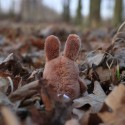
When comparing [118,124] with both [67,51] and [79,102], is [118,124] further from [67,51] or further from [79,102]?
[67,51]

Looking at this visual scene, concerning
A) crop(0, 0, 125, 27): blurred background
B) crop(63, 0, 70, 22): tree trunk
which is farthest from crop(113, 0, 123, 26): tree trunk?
crop(63, 0, 70, 22): tree trunk

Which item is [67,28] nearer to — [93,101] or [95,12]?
[95,12]

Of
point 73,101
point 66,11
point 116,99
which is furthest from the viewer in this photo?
point 66,11

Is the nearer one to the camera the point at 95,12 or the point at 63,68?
the point at 63,68

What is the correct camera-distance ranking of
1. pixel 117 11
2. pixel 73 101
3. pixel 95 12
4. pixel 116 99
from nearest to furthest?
1. pixel 116 99
2. pixel 73 101
3. pixel 117 11
4. pixel 95 12

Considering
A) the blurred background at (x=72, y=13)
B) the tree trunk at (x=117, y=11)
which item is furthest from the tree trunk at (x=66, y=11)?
the tree trunk at (x=117, y=11)

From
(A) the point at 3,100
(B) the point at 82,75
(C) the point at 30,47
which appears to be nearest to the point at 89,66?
(B) the point at 82,75

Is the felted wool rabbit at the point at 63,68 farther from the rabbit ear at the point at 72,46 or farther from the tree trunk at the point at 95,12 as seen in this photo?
the tree trunk at the point at 95,12

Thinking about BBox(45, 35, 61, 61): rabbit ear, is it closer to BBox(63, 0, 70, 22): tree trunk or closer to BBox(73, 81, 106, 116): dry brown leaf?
BBox(73, 81, 106, 116): dry brown leaf

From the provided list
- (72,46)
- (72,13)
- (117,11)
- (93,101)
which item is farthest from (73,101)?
(72,13)
